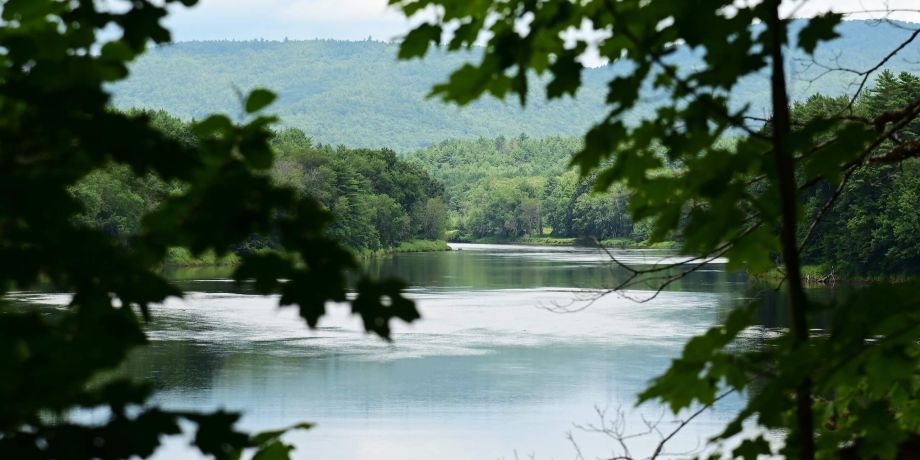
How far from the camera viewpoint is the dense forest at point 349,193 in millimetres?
37969

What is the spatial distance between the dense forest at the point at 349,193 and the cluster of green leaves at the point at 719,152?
35.0 m

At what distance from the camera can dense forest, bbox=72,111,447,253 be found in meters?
38.0

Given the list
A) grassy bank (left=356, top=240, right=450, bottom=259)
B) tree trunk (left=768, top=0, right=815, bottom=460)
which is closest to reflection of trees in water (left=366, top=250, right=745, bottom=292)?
grassy bank (left=356, top=240, right=450, bottom=259)

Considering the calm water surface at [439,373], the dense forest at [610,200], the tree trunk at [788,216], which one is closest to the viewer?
the tree trunk at [788,216]

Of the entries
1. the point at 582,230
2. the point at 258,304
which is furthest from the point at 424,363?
the point at 582,230

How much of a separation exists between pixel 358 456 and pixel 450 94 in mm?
10982

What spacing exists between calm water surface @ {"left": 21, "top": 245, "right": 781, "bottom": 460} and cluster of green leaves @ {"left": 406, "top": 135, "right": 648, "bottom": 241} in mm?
22633

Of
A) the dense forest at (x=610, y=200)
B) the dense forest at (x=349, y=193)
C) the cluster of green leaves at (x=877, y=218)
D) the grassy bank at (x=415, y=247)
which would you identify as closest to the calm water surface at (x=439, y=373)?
the dense forest at (x=610, y=200)

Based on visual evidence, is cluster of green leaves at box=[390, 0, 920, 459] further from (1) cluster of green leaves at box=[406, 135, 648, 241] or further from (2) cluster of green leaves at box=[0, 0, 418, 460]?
(1) cluster of green leaves at box=[406, 135, 648, 241]

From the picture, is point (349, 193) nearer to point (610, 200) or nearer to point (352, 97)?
point (610, 200)

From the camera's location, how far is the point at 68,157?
956 mm

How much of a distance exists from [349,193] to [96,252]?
5403 cm

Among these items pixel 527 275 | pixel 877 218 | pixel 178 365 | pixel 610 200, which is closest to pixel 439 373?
pixel 178 365

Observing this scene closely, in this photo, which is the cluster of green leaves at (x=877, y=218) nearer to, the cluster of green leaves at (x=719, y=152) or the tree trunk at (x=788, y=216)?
the cluster of green leaves at (x=719, y=152)
